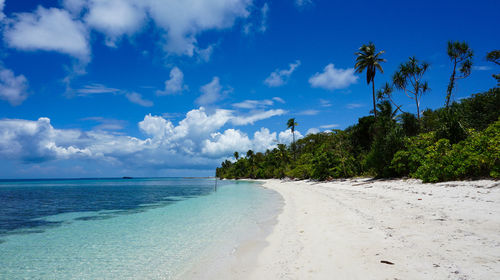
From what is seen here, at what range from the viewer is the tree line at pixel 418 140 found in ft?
47.1

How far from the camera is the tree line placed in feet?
47.1

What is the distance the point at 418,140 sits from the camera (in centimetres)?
2084

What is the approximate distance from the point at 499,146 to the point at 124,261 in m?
17.4

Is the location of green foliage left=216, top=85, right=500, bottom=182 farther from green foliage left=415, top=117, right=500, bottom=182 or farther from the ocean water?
the ocean water

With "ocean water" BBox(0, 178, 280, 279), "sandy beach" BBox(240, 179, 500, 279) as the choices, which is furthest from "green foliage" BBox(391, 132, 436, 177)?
"ocean water" BBox(0, 178, 280, 279)

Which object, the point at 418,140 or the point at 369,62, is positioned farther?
the point at 369,62

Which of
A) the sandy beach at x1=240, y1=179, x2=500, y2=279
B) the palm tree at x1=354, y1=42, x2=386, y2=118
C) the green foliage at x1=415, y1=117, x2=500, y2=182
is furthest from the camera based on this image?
the palm tree at x1=354, y1=42, x2=386, y2=118

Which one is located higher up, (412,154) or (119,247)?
(412,154)

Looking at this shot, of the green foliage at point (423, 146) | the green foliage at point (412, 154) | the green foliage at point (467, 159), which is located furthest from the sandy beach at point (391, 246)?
the green foliage at point (412, 154)

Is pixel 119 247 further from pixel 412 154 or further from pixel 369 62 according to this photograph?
pixel 369 62

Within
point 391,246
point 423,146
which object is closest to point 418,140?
point 423,146

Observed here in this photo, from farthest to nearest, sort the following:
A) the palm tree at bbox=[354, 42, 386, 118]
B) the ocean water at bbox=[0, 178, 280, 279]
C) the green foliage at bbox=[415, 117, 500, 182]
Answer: the palm tree at bbox=[354, 42, 386, 118], the green foliage at bbox=[415, 117, 500, 182], the ocean water at bbox=[0, 178, 280, 279]

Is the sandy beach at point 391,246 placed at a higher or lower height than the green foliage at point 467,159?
lower

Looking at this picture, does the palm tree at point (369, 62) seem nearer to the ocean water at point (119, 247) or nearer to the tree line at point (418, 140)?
the tree line at point (418, 140)
